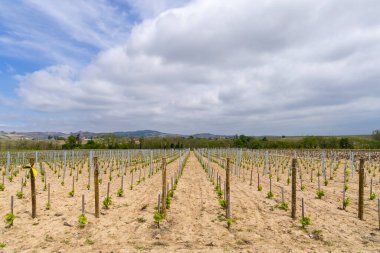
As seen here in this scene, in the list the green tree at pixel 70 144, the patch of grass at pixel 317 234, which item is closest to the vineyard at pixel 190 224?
the patch of grass at pixel 317 234

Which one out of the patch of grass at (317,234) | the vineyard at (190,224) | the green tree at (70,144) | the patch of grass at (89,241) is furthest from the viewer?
the green tree at (70,144)

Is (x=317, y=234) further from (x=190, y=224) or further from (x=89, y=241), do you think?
(x=89, y=241)

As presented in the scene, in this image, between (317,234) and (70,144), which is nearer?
(317,234)

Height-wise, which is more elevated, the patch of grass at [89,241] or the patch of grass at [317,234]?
the patch of grass at [317,234]

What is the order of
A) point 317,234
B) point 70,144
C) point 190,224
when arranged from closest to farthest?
point 317,234 < point 190,224 < point 70,144

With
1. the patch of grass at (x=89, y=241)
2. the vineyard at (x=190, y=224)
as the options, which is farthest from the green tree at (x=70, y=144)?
the patch of grass at (x=89, y=241)

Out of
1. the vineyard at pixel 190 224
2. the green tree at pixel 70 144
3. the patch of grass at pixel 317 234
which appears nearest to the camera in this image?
the vineyard at pixel 190 224

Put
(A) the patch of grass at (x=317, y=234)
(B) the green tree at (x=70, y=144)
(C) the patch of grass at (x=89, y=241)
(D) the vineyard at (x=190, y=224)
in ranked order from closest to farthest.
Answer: (D) the vineyard at (x=190, y=224) → (C) the patch of grass at (x=89, y=241) → (A) the patch of grass at (x=317, y=234) → (B) the green tree at (x=70, y=144)

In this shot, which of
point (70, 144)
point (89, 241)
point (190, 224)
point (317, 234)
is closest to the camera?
point (89, 241)

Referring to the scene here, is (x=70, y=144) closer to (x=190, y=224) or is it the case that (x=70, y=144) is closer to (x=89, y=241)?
(x=190, y=224)

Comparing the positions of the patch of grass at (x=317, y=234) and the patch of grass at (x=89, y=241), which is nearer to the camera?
the patch of grass at (x=89, y=241)

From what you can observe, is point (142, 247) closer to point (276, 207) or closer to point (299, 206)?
point (276, 207)

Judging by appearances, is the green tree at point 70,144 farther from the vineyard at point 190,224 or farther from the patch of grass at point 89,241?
the patch of grass at point 89,241

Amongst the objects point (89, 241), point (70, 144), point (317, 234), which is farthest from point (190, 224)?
point (70, 144)
